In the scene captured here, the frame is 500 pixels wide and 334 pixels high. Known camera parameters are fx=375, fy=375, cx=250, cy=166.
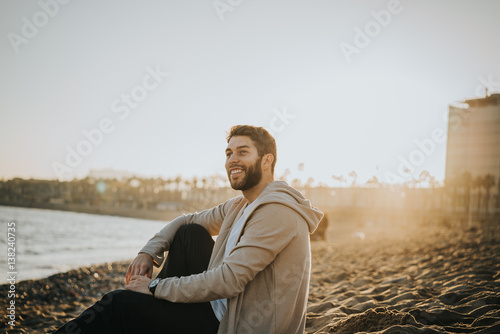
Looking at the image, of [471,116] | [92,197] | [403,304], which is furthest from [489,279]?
[92,197]

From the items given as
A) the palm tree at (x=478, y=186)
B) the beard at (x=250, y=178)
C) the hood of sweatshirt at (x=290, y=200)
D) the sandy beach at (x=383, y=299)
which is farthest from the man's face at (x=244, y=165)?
the palm tree at (x=478, y=186)

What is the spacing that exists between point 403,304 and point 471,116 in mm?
55666

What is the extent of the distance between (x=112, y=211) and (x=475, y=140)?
80.0 metres

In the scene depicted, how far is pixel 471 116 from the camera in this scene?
50.8 m

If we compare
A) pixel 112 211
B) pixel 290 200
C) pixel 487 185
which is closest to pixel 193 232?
pixel 290 200

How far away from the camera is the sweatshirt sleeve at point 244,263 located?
7.21ft

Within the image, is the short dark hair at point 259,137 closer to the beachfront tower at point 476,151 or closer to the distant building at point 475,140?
the beachfront tower at point 476,151

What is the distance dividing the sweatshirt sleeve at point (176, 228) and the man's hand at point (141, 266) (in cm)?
5

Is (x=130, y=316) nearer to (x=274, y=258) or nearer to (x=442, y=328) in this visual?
(x=274, y=258)

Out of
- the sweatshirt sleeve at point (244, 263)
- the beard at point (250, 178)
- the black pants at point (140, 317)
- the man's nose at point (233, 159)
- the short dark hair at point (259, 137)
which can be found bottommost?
the black pants at point (140, 317)

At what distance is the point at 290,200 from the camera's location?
237cm

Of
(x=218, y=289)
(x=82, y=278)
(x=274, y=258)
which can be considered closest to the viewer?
(x=218, y=289)

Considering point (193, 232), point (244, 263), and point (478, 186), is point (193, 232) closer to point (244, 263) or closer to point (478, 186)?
point (244, 263)

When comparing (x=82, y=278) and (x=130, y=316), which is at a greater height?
(x=130, y=316)
